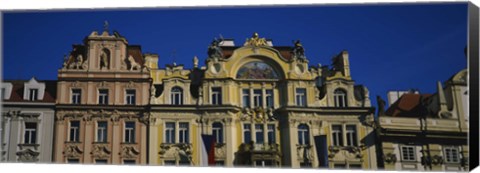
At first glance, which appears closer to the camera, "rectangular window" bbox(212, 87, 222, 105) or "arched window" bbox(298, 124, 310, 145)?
"arched window" bbox(298, 124, 310, 145)

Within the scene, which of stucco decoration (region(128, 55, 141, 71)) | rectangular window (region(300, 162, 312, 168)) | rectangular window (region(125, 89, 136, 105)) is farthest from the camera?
stucco decoration (region(128, 55, 141, 71))

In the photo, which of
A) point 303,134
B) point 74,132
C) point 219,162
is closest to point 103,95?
point 74,132

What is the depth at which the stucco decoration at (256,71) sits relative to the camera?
2270 centimetres

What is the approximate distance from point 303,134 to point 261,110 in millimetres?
1498

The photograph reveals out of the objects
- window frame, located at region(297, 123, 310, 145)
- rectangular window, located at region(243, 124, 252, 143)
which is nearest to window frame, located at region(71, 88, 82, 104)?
rectangular window, located at region(243, 124, 252, 143)

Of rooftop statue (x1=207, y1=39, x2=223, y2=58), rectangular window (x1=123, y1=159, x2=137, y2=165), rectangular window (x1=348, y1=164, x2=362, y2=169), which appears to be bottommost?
rectangular window (x1=348, y1=164, x2=362, y2=169)

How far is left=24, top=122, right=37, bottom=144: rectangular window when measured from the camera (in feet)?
72.7

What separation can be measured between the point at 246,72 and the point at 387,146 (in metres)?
4.92

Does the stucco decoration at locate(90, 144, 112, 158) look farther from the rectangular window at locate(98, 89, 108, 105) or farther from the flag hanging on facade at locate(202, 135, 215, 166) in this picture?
the flag hanging on facade at locate(202, 135, 215, 166)

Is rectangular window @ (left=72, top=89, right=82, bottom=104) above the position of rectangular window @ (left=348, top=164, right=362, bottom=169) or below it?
above

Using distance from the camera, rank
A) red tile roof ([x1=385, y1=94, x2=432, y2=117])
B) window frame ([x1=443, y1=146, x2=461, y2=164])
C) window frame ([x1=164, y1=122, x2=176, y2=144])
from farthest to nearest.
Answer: window frame ([x1=164, y1=122, x2=176, y2=144])
red tile roof ([x1=385, y1=94, x2=432, y2=117])
window frame ([x1=443, y1=146, x2=461, y2=164])

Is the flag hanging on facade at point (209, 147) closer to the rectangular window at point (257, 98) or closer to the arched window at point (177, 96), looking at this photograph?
the arched window at point (177, 96)

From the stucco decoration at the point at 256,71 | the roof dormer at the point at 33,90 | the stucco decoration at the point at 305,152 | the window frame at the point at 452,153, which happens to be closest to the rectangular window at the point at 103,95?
the roof dormer at the point at 33,90

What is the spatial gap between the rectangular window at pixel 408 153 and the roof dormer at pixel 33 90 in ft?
37.2
